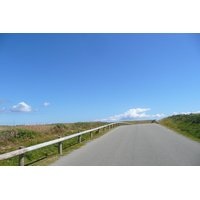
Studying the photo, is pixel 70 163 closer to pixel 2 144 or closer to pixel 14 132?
pixel 2 144

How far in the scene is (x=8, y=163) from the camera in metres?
8.74

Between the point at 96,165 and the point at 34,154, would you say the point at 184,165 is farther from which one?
the point at 34,154

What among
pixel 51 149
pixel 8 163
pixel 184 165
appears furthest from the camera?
pixel 51 149

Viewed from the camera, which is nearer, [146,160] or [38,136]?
[146,160]

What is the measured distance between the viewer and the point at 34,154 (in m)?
10.7

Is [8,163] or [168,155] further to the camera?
[8,163]
